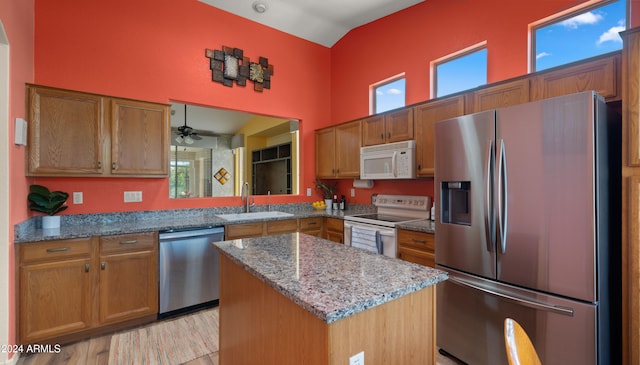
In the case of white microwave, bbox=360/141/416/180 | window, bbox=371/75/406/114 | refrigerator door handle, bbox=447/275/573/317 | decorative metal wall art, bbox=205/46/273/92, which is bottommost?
refrigerator door handle, bbox=447/275/573/317

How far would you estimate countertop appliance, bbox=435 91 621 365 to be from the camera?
1517 millimetres

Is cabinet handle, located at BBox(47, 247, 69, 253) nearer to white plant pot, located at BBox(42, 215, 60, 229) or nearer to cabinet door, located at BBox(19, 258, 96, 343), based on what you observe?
cabinet door, located at BBox(19, 258, 96, 343)

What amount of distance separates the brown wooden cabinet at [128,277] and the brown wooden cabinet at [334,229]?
6.50 feet

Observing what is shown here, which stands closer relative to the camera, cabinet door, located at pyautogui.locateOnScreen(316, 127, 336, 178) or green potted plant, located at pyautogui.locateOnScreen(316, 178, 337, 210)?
cabinet door, located at pyautogui.locateOnScreen(316, 127, 336, 178)

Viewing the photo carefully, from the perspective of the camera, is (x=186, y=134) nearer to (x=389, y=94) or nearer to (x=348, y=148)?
(x=348, y=148)

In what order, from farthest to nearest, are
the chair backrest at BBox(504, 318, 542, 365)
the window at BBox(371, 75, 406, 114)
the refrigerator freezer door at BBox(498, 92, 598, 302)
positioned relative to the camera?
1. the window at BBox(371, 75, 406, 114)
2. the refrigerator freezer door at BBox(498, 92, 598, 302)
3. the chair backrest at BBox(504, 318, 542, 365)

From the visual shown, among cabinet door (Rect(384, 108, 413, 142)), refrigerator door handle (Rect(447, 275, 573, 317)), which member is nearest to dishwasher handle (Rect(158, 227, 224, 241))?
cabinet door (Rect(384, 108, 413, 142))

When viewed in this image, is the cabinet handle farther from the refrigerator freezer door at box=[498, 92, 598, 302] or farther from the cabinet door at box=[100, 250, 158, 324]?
the refrigerator freezer door at box=[498, 92, 598, 302]

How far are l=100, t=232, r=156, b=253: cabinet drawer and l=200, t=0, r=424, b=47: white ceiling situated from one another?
9.46 feet

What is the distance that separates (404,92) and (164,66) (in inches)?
115

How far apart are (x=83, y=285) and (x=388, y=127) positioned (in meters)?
3.29

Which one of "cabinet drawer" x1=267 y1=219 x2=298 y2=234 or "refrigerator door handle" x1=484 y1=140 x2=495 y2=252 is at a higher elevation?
"refrigerator door handle" x1=484 y1=140 x2=495 y2=252

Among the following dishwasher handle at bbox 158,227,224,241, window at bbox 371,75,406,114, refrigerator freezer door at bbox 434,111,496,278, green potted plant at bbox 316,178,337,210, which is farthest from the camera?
green potted plant at bbox 316,178,337,210

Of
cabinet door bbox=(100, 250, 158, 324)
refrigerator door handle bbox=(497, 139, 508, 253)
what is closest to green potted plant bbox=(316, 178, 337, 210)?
cabinet door bbox=(100, 250, 158, 324)
